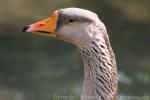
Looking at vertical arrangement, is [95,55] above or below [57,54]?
below

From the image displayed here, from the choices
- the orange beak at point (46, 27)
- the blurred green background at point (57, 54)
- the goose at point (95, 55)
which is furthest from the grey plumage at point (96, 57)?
the blurred green background at point (57, 54)

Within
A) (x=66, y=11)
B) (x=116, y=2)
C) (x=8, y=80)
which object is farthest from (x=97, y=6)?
(x=66, y=11)

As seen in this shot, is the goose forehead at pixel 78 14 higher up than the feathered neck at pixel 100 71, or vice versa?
the goose forehead at pixel 78 14

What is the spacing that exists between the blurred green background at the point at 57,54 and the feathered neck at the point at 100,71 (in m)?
3.63

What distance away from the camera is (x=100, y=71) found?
456 centimetres

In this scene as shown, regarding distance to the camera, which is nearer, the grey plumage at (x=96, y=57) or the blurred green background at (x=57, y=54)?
the grey plumage at (x=96, y=57)

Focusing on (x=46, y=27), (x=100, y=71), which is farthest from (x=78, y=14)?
(x=100, y=71)

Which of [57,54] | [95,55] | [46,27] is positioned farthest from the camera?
[57,54]

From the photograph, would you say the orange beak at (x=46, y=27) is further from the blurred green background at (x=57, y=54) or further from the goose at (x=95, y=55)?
the blurred green background at (x=57, y=54)

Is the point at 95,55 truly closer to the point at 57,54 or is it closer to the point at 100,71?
the point at 100,71

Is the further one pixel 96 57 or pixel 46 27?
pixel 46 27

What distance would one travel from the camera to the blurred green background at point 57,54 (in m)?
8.95

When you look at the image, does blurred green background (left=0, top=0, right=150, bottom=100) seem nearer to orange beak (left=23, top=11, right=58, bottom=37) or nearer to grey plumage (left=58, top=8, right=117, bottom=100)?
orange beak (left=23, top=11, right=58, bottom=37)

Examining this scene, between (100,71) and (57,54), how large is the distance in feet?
17.4
